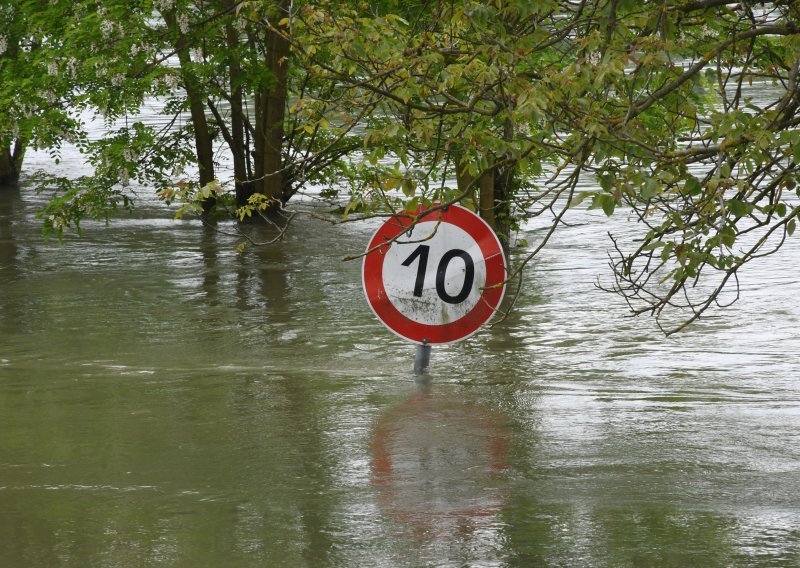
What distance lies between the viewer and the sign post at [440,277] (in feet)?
23.3

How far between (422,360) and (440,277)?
30.4 inches

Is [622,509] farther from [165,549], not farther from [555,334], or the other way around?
[555,334]

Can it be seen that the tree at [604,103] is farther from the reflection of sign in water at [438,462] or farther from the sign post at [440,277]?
the reflection of sign in water at [438,462]

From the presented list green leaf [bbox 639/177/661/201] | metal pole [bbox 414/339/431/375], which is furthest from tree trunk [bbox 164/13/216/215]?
green leaf [bbox 639/177/661/201]

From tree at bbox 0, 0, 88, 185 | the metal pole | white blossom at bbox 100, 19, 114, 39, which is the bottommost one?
the metal pole

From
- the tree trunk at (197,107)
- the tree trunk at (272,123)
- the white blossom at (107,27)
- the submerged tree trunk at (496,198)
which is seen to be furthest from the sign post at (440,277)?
the tree trunk at (272,123)

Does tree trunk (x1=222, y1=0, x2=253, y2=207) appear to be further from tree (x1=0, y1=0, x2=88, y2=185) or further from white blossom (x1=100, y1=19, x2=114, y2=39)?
tree (x1=0, y1=0, x2=88, y2=185)

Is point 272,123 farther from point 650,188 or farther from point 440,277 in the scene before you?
point 650,188

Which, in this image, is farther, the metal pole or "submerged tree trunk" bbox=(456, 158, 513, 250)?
"submerged tree trunk" bbox=(456, 158, 513, 250)

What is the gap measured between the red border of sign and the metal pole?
1.19 ft

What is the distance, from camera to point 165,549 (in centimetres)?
507

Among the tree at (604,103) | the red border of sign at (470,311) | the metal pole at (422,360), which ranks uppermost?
the tree at (604,103)

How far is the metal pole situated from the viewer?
7.76 meters

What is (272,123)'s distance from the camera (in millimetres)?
15078
